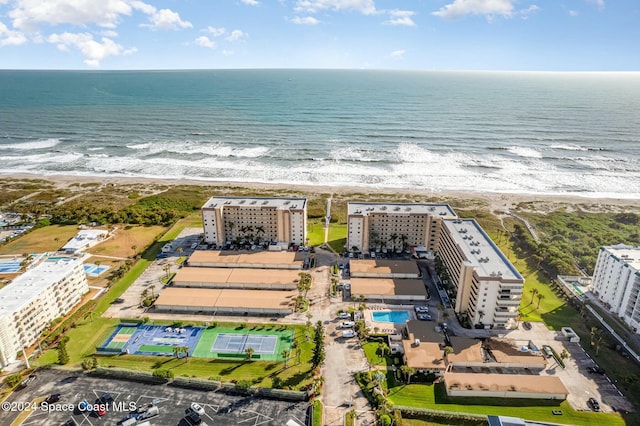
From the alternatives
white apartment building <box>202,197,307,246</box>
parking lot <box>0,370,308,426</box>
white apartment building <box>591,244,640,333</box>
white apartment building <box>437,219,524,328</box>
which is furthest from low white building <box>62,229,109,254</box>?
white apartment building <box>591,244,640,333</box>

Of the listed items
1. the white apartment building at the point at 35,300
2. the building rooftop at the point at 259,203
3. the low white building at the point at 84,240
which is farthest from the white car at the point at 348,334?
the low white building at the point at 84,240

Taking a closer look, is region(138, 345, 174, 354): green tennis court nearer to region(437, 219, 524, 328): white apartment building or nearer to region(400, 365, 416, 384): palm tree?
region(400, 365, 416, 384): palm tree

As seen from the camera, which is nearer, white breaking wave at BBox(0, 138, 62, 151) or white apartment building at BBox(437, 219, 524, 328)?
white apartment building at BBox(437, 219, 524, 328)

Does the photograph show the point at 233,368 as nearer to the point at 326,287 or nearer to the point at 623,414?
the point at 326,287

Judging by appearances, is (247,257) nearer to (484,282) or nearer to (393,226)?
(393,226)

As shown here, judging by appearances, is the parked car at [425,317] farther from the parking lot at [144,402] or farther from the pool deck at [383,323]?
the parking lot at [144,402]

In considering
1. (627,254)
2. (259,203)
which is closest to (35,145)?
(259,203)

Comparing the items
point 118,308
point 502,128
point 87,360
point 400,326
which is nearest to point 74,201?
point 118,308
